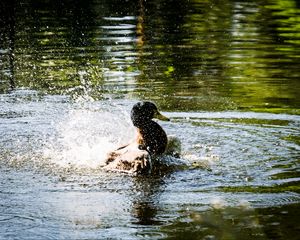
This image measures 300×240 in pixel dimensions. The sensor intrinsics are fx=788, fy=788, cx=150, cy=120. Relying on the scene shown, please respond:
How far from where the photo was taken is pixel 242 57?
1838cm

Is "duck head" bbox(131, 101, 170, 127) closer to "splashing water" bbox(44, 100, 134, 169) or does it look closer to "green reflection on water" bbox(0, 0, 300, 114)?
"splashing water" bbox(44, 100, 134, 169)

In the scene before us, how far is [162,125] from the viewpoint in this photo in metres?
11.8

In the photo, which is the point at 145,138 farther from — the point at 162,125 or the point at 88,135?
the point at 162,125

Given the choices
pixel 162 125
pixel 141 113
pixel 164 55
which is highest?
pixel 141 113

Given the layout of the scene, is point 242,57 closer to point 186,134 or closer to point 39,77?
point 39,77

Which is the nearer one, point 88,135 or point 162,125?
point 88,135

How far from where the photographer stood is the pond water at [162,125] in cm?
756

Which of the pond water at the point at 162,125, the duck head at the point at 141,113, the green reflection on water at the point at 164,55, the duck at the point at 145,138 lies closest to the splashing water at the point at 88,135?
the pond water at the point at 162,125

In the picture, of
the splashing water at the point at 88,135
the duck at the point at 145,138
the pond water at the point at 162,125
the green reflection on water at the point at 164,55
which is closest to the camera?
the pond water at the point at 162,125

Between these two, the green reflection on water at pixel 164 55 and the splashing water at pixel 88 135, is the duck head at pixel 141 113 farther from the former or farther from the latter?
the green reflection on water at pixel 164 55

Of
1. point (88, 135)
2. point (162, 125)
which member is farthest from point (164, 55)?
point (88, 135)

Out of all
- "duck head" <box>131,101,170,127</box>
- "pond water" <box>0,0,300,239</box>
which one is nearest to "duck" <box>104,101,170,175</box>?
"duck head" <box>131,101,170,127</box>

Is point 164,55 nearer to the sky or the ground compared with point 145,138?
nearer to the ground

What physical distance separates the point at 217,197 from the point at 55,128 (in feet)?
13.9
